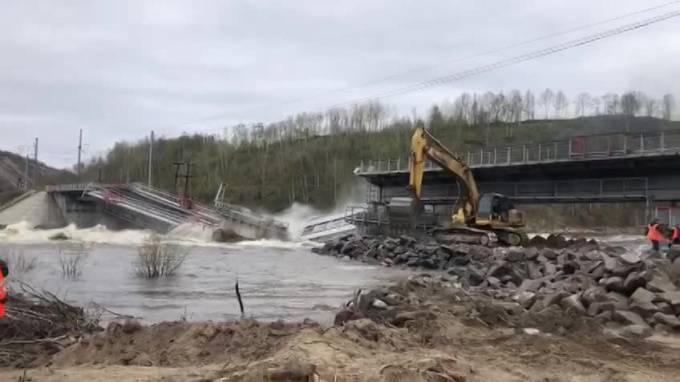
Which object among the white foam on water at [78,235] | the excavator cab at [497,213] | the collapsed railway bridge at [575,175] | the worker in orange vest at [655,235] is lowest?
the white foam on water at [78,235]

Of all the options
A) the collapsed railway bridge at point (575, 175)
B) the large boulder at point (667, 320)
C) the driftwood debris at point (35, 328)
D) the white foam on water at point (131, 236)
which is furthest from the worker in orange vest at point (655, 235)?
the white foam on water at point (131, 236)

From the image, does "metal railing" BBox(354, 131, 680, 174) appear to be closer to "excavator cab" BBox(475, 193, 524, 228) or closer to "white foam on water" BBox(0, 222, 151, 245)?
"excavator cab" BBox(475, 193, 524, 228)

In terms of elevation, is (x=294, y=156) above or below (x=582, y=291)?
above

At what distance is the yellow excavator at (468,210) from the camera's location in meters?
37.5

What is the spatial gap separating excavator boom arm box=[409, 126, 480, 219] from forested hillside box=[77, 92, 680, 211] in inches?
2338

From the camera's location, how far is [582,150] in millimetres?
42469

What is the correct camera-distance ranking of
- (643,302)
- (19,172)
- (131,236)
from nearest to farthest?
(643,302)
(131,236)
(19,172)

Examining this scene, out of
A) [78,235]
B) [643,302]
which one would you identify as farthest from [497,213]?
[78,235]

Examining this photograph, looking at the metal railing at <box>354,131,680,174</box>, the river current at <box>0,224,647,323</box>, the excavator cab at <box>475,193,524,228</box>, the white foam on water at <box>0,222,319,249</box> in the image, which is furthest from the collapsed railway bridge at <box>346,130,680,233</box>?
the river current at <box>0,224,647,323</box>

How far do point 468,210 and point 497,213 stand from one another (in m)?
3.28

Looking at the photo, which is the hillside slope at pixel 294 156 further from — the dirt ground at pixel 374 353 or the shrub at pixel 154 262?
the dirt ground at pixel 374 353

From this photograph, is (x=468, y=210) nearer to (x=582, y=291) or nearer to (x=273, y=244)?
(x=273, y=244)

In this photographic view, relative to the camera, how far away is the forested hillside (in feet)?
375

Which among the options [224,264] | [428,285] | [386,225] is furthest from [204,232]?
[428,285]
